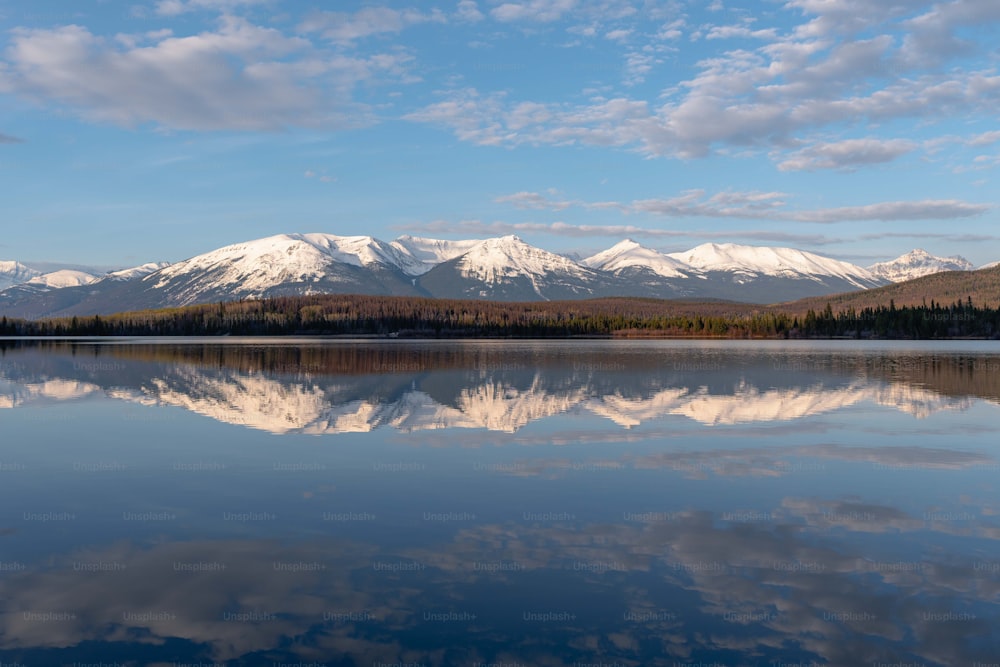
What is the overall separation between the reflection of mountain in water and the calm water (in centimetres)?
140

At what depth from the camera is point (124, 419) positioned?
1668 inches

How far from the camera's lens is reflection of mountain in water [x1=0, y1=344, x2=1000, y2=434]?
140 feet

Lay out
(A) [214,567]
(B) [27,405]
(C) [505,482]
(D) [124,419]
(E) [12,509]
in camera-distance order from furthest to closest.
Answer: (B) [27,405]
(D) [124,419]
(C) [505,482]
(E) [12,509]
(A) [214,567]

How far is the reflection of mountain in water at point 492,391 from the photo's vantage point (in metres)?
42.6

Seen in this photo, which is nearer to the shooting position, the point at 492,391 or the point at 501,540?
the point at 501,540

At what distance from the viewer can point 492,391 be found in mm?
55688

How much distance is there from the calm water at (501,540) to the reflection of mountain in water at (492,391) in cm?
140

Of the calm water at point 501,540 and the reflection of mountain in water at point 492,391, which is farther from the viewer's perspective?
the reflection of mountain in water at point 492,391

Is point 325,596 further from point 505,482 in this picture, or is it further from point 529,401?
point 529,401

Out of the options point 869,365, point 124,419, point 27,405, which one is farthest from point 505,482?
point 869,365

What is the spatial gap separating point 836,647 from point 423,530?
33.5 ft

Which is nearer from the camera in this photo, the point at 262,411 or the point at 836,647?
the point at 836,647

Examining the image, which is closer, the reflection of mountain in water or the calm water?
the calm water

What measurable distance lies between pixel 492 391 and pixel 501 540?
3683cm
